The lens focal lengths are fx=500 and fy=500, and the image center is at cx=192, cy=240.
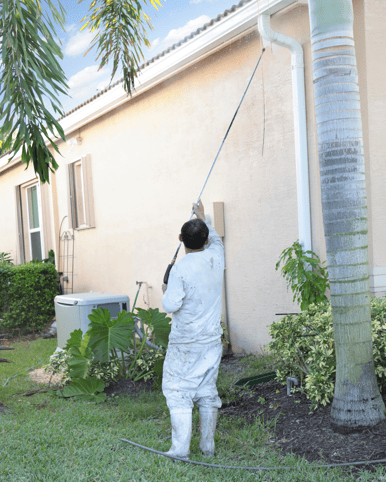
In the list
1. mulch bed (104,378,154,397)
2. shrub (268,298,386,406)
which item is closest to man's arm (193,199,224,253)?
shrub (268,298,386,406)

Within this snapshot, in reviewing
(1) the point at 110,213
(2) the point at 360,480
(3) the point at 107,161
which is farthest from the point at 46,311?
(2) the point at 360,480

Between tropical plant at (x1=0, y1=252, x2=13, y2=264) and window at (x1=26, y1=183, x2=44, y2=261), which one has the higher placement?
window at (x1=26, y1=183, x2=44, y2=261)

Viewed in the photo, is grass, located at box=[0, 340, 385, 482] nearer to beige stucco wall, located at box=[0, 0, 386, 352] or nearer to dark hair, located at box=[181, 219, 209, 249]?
dark hair, located at box=[181, 219, 209, 249]

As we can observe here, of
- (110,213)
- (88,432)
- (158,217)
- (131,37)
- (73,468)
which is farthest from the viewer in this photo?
(110,213)

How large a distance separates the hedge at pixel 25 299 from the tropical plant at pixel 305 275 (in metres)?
6.12

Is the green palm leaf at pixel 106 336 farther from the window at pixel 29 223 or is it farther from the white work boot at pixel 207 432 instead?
the window at pixel 29 223

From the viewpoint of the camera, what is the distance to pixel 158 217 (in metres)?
8.16

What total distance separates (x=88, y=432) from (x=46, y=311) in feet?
22.0

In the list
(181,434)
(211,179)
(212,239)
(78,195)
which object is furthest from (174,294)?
(78,195)

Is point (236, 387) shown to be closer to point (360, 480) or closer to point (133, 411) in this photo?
point (133, 411)

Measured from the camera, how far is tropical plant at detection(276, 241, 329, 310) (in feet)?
16.5

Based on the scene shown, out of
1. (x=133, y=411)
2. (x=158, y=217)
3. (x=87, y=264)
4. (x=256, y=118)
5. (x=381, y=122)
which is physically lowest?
(x=133, y=411)

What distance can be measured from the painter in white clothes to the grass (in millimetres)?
249

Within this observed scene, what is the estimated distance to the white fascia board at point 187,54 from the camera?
18.5 feet
